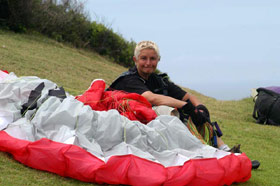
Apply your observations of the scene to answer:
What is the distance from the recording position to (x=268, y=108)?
8.05 m

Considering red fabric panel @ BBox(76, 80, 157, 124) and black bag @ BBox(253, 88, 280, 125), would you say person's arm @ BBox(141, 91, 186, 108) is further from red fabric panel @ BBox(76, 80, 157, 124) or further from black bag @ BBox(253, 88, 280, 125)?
black bag @ BBox(253, 88, 280, 125)

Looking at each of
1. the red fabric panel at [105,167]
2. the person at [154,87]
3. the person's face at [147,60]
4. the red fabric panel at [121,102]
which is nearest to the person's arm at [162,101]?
the person at [154,87]

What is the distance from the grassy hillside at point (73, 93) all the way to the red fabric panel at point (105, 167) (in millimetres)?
79

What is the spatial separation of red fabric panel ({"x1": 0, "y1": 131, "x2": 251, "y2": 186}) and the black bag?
5.33 meters

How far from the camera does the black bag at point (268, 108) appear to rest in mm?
7927

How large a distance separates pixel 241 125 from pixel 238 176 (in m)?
4.41

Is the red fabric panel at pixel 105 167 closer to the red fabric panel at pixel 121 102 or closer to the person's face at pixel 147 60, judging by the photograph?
the red fabric panel at pixel 121 102

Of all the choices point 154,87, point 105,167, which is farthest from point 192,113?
point 105,167

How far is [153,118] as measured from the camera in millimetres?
3639

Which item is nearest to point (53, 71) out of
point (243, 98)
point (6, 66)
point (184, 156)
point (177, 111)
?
point (6, 66)

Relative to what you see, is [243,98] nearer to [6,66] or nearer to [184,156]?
[6,66]

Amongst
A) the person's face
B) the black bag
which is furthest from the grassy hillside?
the person's face

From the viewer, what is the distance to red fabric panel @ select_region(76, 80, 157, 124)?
364 centimetres

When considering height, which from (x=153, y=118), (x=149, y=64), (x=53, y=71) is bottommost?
(x=53, y=71)
